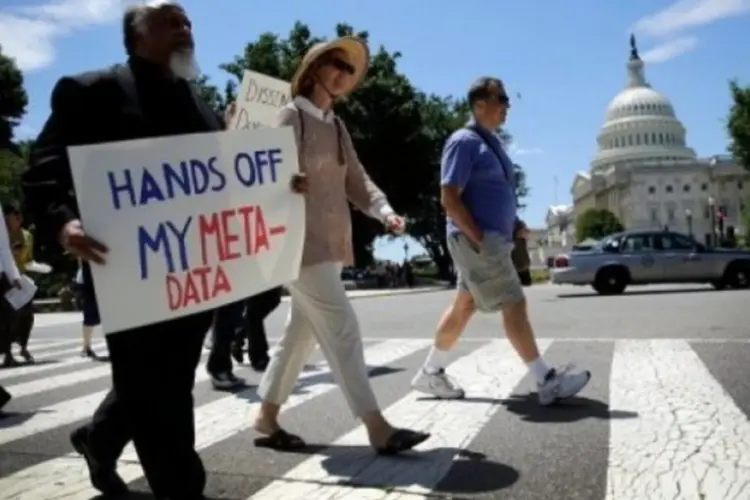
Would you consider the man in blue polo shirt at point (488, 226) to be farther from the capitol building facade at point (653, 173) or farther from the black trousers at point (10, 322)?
the capitol building facade at point (653, 173)

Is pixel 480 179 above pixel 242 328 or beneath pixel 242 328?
above

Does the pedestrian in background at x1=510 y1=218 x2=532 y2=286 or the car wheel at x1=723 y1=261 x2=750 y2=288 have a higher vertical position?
the pedestrian in background at x1=510 y1=218 x2=532 y2=286

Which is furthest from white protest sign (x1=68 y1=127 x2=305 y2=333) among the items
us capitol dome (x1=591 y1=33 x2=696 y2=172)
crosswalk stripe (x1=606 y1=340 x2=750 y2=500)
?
us capitol dome (x1=591 y1=33 x2=696 y2=172)

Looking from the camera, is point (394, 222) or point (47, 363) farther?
point (47, 363)

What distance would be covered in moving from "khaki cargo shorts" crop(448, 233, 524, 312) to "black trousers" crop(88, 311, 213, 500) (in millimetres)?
2364

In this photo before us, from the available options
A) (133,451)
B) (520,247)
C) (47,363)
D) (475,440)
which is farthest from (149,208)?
(47,363)

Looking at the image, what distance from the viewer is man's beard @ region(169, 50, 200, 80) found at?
9.07ft

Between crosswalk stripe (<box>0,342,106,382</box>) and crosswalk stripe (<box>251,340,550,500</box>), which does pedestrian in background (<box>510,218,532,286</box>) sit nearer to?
crosswalk stripe (<box>251,340,550,500</box>)

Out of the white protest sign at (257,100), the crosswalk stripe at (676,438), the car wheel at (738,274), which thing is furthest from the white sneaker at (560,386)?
the car wheel at (738,274)

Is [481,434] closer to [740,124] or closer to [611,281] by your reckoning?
[611,281]

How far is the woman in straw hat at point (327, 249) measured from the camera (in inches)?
148

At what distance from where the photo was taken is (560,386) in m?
4.71

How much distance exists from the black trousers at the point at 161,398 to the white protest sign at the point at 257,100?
6.19 metres

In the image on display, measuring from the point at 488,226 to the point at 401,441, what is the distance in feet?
5.20
